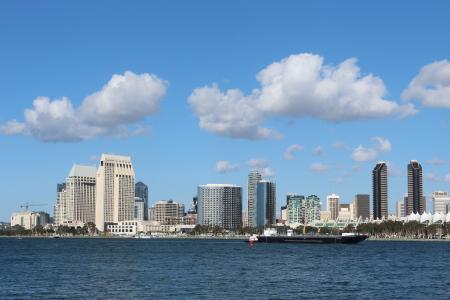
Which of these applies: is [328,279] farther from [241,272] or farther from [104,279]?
[104,279]

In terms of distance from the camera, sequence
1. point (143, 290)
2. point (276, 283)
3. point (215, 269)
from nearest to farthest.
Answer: point (143, 290) → point (276, 283) → point (215, 269)

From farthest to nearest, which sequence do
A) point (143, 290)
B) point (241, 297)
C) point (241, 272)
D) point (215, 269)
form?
1. point (215, 269)
2. point (241, 272)
3. point (143, 290)
4. point (241, 297)

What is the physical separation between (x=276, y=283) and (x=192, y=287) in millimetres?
12420

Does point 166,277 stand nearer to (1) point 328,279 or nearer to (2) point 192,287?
(2) point 192,287

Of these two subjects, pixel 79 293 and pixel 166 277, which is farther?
pixel 166 277

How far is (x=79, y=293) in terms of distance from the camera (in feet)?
255

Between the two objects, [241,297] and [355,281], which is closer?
[241,297]

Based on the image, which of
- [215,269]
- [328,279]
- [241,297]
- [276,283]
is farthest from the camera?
[215,269]

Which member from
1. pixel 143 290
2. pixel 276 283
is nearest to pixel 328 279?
pixel 276 283

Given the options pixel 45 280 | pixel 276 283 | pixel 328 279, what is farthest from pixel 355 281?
pixel 45 280

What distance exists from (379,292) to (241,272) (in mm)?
31957

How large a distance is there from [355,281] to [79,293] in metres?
38.4

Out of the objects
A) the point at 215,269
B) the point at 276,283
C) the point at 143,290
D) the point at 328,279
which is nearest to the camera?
the point at 143,290

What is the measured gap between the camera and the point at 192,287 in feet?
280
